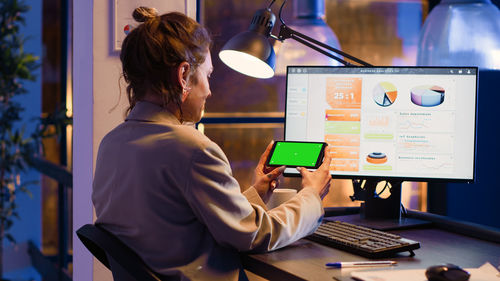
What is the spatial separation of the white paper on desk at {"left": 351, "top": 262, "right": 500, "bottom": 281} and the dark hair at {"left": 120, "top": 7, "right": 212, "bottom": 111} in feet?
1.81

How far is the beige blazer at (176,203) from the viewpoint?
47.6 inches

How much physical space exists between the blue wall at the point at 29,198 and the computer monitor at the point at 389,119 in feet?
9.38

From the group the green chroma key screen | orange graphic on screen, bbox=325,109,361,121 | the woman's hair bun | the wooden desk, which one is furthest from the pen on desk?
the woman's hair bun

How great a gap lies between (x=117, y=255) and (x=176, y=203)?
0.16 m

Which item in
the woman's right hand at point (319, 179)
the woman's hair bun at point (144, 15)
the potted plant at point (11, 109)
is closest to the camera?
the woman's hair bun at point (144, 15)

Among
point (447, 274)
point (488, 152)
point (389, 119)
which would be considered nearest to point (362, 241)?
point (447, 274)

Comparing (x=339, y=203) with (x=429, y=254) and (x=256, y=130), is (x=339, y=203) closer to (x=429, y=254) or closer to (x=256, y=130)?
(x=256, y=130)

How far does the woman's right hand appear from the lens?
1.51 metres

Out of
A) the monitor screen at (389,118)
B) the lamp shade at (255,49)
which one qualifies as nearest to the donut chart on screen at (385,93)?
the monitor screen at (389,118)

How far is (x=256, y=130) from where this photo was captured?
110 inches

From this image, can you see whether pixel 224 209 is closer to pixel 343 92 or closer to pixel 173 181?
pixel 173 181

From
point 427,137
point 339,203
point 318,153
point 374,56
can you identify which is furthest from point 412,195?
point 318,153

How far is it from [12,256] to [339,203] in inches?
109

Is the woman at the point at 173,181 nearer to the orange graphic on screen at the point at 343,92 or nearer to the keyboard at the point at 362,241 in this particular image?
the keyboard at the point at 362,241
